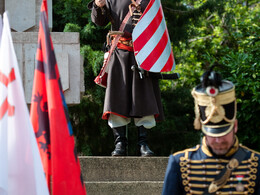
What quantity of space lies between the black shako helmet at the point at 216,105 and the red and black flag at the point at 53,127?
3.55ft

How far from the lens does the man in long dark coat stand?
7266mm

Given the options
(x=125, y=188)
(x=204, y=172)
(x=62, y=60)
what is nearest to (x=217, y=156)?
(x=204, y=172)

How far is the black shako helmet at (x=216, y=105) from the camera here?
426cm

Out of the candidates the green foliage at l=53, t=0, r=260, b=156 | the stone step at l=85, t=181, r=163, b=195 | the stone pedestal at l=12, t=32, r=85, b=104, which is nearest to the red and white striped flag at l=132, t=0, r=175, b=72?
the stone step at l=85, t=181, r=163, b=195

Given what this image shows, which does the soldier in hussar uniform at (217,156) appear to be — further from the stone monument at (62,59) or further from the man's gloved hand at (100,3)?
the stone monument at (62,59)

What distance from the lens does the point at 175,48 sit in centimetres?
1623

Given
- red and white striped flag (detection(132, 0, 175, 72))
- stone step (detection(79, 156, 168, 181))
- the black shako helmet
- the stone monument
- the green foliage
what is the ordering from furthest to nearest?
the green foliage < the stone monument < red and white striped flag (detection(132, 0, 175, 72)) < stone step (detection(79, 156, 168, 181)) < the black shako helmet

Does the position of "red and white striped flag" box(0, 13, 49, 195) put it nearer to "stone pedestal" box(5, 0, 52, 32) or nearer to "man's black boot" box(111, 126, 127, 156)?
"man's black boot" box(111, 126, 127, 156)

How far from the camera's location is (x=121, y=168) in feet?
22.6

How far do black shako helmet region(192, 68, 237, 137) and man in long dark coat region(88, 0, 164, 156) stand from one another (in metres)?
2.92

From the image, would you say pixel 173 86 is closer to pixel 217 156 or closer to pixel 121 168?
pixel 121 168

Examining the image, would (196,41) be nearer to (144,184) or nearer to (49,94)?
(144,184)

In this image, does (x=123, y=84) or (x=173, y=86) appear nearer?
(x=123, y=84)

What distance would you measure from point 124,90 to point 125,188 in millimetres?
1170
